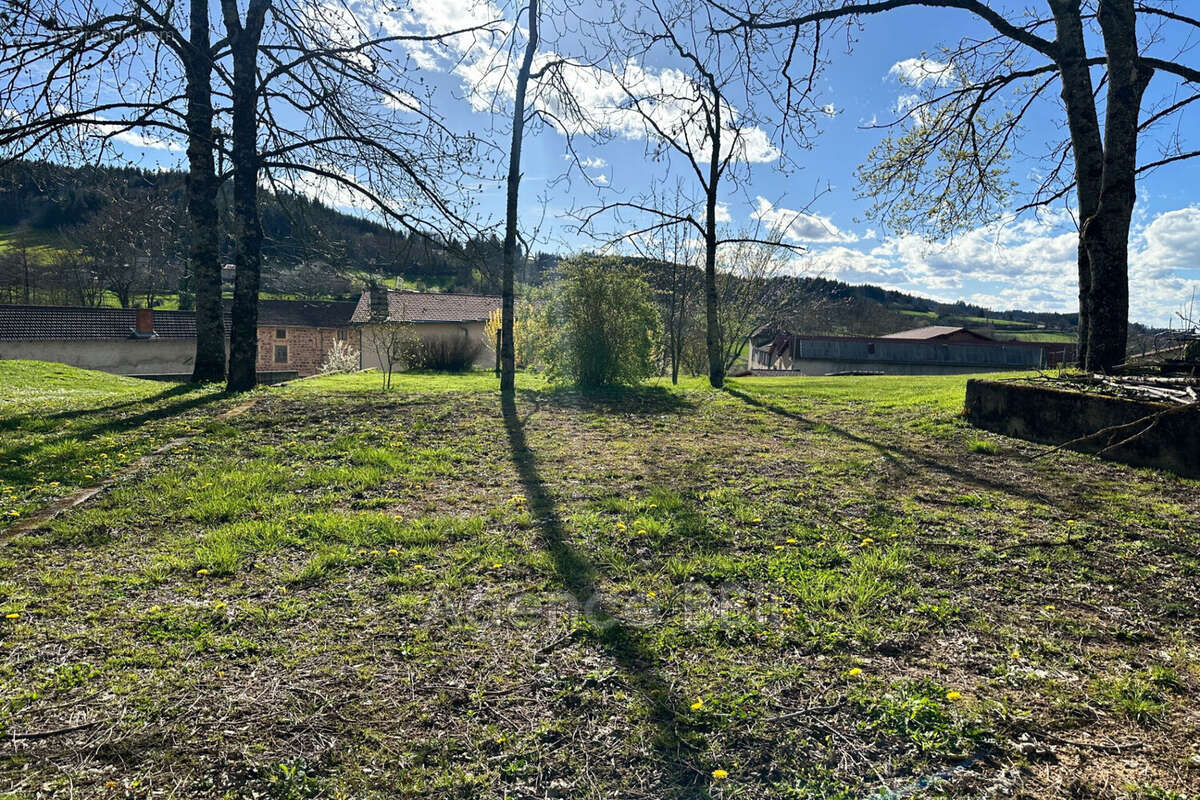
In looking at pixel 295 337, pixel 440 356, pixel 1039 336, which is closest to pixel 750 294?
pixel 440 356

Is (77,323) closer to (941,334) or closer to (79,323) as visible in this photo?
(79,323)

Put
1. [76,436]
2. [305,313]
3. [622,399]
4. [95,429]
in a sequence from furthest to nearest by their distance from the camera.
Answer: [305,313] < [622,399] < [95,429] < [76,436]

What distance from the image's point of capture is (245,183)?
384 inches

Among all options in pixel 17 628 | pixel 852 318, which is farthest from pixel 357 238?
pixel 852 318

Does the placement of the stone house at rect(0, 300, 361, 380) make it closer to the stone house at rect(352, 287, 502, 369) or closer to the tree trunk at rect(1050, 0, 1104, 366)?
the stone house at rect(352, 287, 502, 369)

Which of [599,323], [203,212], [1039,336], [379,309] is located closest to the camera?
[203,212]

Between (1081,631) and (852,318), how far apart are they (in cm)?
6740

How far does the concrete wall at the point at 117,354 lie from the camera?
34.8m

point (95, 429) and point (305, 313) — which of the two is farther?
point (305, 313)

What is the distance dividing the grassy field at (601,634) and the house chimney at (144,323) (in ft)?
134

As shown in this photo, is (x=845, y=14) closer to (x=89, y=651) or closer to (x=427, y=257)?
(x=427, y=257)

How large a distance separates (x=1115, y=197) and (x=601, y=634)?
304 inches

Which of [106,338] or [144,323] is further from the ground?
[144,323]

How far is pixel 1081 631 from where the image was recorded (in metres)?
2.61
